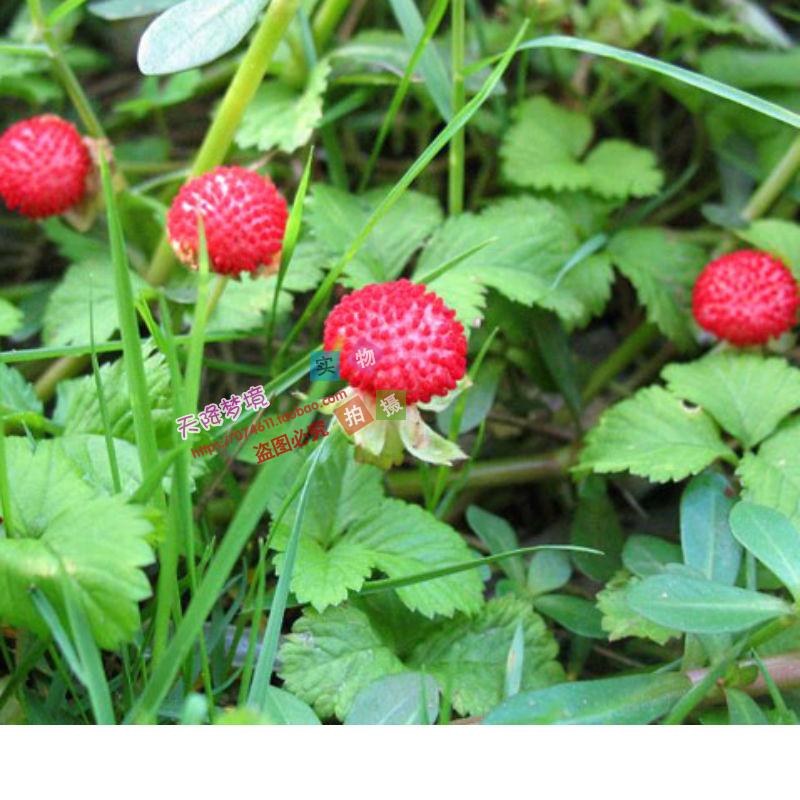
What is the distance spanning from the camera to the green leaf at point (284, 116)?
1402 millimetres

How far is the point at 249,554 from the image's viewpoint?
4.09 ft

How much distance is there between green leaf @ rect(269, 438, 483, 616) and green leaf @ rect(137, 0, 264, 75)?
0.44 metres

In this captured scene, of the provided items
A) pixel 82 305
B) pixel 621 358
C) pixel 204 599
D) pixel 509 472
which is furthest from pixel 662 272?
pixel 204 599

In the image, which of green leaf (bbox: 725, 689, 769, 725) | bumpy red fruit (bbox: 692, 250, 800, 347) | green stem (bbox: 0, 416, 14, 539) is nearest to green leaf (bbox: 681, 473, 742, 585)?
green leaf (bbox: 725, 689, 769, 725)

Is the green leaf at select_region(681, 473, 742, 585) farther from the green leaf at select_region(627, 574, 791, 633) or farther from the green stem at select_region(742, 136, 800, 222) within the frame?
the green stem at select_region(742, 136, 800, 222)

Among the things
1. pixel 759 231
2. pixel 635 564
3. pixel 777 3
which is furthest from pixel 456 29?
pixel 777 3

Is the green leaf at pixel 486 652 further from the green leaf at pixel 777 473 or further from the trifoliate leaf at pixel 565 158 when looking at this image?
the trifoliate leaf at pixel 565 158

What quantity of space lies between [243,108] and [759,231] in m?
0.75

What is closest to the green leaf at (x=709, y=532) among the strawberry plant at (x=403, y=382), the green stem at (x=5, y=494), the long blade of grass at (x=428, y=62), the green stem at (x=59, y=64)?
the strawberry plant at (x=403, y=382)

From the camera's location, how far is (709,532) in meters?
1.18

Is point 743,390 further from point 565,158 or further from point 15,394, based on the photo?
point 15,394

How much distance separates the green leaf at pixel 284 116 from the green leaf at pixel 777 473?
696 millimetres
